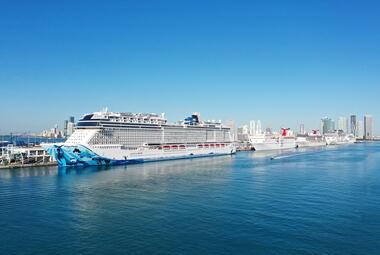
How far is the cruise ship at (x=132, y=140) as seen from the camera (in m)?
38.1

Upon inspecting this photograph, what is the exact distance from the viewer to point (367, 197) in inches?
862

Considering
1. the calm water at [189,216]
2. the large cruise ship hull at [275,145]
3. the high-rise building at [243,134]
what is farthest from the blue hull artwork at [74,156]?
the high-rise building at [243,134]

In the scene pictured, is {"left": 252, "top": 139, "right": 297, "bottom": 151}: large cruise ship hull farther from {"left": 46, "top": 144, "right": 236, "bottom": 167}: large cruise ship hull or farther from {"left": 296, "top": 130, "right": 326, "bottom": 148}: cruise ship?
{"left": 46, "top": 144, "right": 236, "bottom": 167}: large cruise ship hull

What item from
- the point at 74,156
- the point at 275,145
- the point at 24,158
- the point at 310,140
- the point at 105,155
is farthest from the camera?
the point at 310,140


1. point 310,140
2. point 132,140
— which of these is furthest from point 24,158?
point 310,140

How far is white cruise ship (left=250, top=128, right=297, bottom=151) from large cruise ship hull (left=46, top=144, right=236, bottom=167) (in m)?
34.1

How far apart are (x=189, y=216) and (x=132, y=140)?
95.3ft

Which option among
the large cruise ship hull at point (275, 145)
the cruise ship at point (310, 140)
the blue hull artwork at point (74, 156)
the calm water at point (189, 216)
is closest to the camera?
the calm water at point (189, 216)

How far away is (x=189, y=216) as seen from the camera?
674 inches

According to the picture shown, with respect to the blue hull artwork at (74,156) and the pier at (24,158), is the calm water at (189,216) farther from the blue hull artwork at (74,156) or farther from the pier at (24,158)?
the pier at (24,158)

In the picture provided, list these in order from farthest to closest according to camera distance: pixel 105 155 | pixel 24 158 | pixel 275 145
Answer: pixel 275 145 → pixel 24 158 → pixel 105 155

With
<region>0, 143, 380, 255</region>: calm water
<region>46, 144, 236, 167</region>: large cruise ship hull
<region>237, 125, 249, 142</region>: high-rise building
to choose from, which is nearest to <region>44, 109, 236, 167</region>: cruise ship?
<region>46, 144, 236, 167</region>: large cruise ship hull

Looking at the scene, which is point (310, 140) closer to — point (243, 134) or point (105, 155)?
point (243, 134)

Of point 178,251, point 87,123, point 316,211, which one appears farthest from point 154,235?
Result: point 87,123
